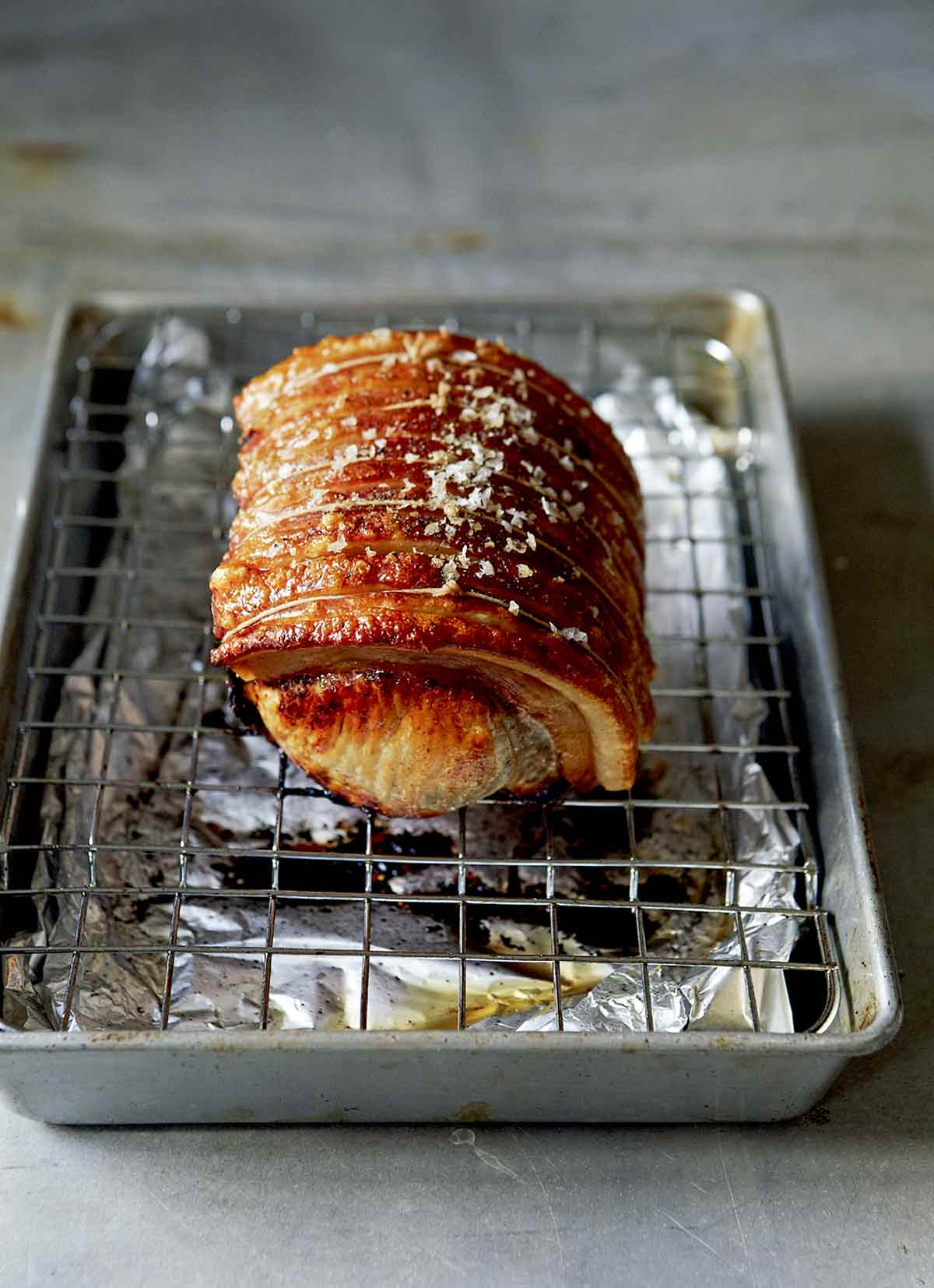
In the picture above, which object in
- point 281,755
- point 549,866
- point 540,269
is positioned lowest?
point 549,866

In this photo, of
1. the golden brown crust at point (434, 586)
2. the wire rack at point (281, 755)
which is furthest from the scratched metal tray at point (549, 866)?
the golden brown crust at point (434, 586)

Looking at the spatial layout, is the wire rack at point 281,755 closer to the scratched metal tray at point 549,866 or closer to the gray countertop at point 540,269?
the scratched metal tray at point 549,866

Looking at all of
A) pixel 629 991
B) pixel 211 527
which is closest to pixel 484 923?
pixel 629 991

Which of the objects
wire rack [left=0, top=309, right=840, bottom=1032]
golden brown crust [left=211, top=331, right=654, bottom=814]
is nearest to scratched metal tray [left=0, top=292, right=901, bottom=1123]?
wire rack [left=0, top=309, right=840, bottom=1032]

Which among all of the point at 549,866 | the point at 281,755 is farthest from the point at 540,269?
the point at 549,866

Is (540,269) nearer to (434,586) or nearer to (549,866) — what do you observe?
(434,586)

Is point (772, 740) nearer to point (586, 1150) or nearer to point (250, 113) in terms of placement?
point (586, 1150)
